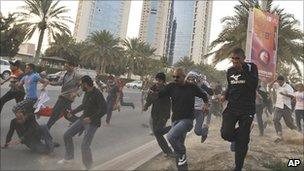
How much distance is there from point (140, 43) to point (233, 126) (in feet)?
283

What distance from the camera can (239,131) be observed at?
614cm

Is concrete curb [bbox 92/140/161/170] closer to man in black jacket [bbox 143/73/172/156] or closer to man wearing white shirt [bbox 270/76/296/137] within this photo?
man in black jacket [bbox 143/73/172/156]

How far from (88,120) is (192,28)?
468 ft

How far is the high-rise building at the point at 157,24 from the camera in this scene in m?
150

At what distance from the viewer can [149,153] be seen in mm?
9594

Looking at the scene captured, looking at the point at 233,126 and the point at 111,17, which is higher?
the point at 111,17

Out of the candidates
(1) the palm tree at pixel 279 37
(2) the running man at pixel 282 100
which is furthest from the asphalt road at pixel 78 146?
(1) the palm tree at pixel 279 37

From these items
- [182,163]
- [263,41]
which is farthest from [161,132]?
[263,41]

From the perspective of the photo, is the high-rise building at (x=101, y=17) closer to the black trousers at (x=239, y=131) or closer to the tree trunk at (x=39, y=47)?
the tree trunk at (x=39, y=47)

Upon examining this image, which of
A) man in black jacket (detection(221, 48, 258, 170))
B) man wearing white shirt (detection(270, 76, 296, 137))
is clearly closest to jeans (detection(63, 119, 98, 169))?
man in black jacket (detection(221, 48, 258, 170))

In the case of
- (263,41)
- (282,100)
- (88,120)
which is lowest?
(88,120)

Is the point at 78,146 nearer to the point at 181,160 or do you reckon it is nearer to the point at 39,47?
the point at 181,160

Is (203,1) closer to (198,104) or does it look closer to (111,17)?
(111,17)

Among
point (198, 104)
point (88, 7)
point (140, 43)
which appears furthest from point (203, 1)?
point (198, 104)
